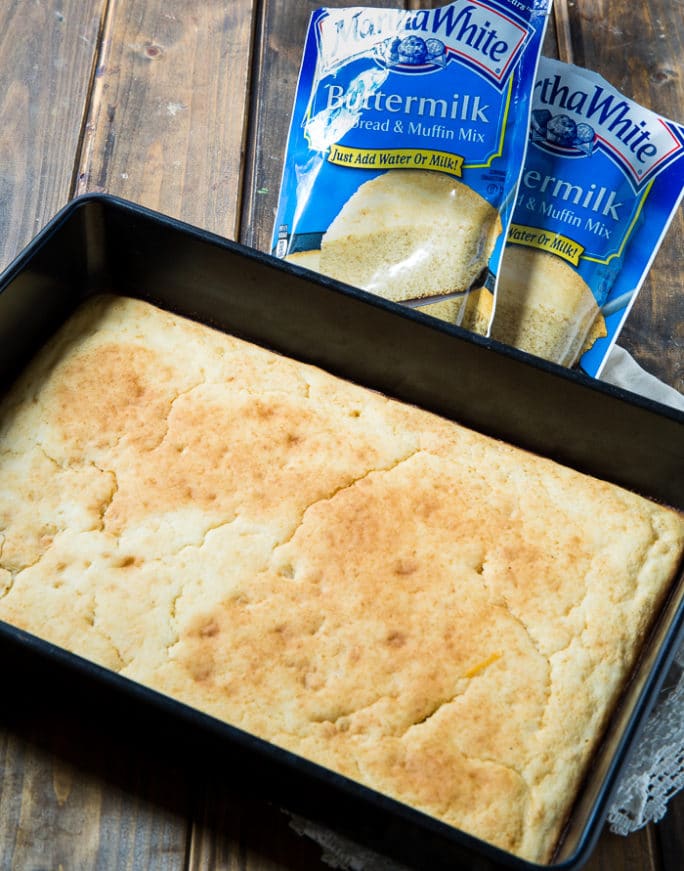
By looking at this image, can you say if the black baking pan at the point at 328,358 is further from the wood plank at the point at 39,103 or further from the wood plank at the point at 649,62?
the wood plank at the point at 649,62

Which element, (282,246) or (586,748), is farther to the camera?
(282,246)

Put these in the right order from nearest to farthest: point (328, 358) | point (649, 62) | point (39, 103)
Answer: point (328, 358), point (39, 103), point (649, 62)

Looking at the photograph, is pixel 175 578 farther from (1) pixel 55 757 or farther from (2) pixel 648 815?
(2) pixel 648 815

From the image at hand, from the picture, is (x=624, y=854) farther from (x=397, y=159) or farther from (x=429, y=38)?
(x=429, y=38)

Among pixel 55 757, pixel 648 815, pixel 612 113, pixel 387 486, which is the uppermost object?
pixel 612 113

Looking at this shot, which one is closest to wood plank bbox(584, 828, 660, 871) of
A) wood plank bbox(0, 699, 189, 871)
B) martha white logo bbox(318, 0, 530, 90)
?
wood plank bbox(0, 699, 189, 871)

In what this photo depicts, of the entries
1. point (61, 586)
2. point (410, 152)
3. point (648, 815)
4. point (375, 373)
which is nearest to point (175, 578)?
point (61, 586)

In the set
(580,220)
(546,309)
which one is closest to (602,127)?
(580,220)
